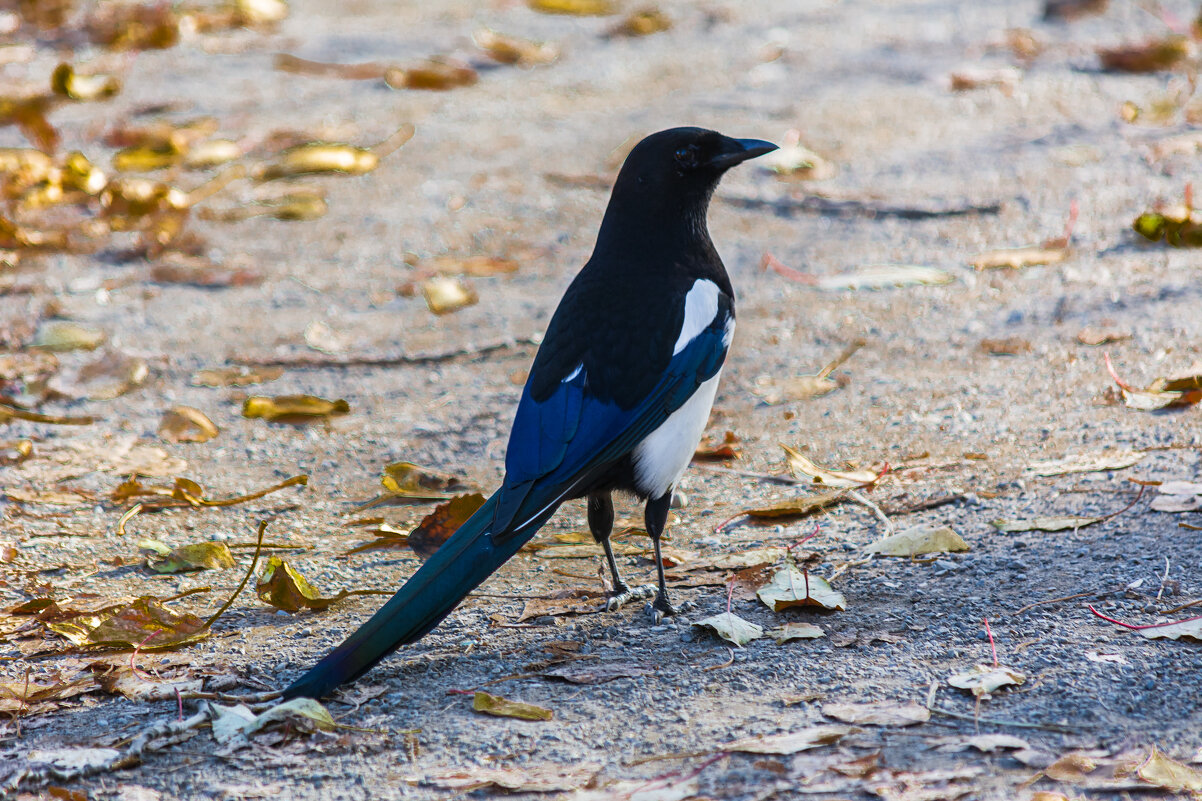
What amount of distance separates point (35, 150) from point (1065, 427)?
4790 millimetres

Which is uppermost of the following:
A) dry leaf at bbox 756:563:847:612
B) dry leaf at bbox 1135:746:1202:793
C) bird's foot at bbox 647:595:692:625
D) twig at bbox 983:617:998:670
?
dry leaf at bbox 1135:746:1202:793

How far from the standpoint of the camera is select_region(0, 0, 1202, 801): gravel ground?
2.18m

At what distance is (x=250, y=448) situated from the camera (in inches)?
143

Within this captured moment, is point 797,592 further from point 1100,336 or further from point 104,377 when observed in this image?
point 104,377

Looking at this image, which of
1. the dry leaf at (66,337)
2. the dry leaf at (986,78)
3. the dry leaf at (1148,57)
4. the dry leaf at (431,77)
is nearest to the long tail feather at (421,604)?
the dry leaf at (66,337)

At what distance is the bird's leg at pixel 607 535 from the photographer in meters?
2.82

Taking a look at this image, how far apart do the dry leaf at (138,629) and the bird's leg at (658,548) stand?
96 cm

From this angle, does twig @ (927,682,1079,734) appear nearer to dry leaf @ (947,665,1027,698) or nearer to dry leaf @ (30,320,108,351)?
dry leaf @ (947,665,1027,698)

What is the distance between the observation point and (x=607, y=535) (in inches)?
115

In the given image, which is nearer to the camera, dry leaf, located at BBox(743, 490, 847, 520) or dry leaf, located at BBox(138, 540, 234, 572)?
dry leaf, located at BBox(138, 540, 234, 572)

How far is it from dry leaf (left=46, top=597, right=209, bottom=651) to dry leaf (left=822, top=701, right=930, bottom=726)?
134 centimetres

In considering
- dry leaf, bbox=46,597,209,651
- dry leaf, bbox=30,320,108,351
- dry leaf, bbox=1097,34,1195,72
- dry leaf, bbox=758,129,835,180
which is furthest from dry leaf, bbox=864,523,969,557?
dry leaf, bbox=1097,34,1195,72

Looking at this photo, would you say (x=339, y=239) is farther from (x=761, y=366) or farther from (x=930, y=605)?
(x=930, y=605)

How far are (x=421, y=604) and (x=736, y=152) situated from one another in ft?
4.73
